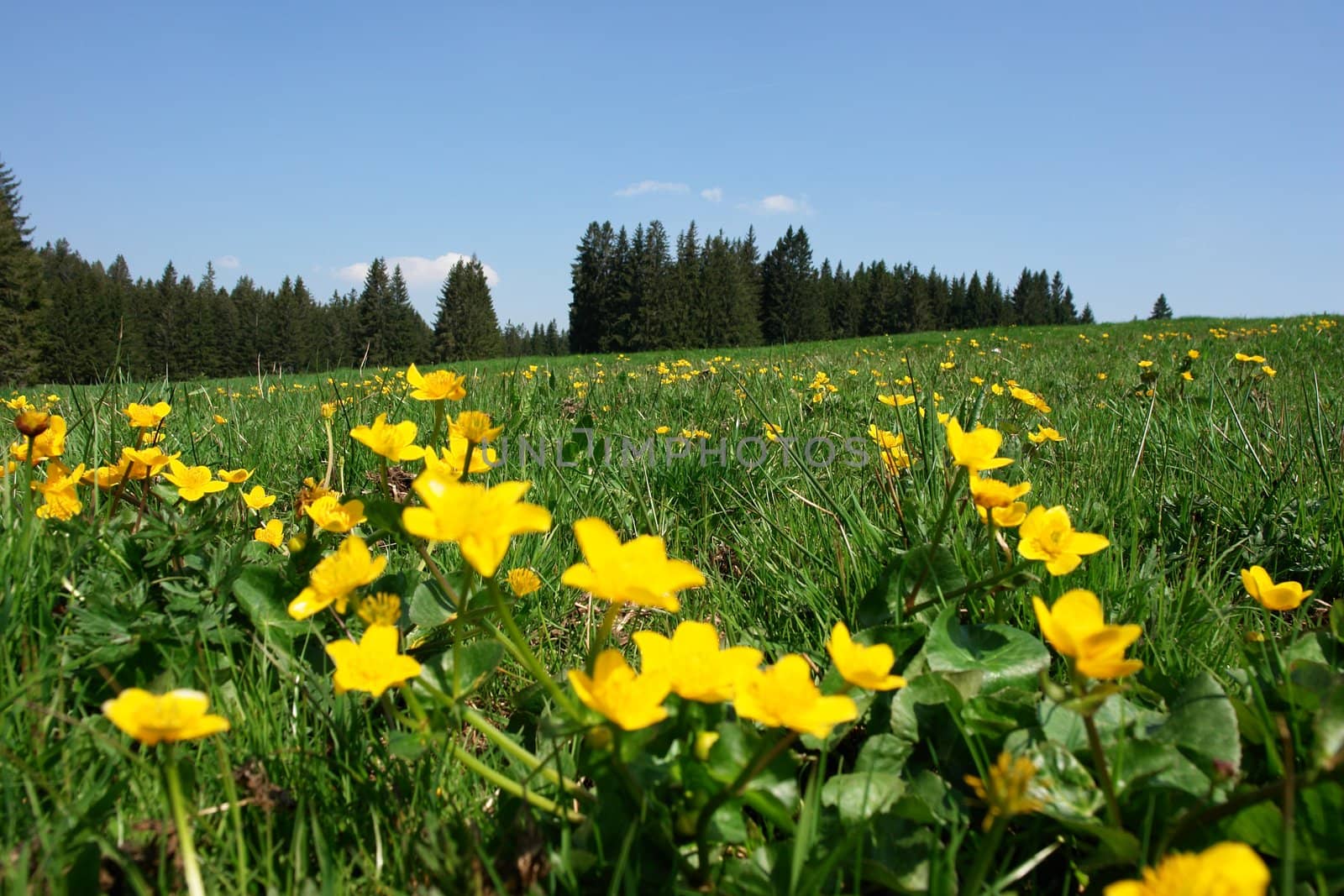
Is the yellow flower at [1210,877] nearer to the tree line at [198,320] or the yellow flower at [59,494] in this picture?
the yellow flower at [59,494]

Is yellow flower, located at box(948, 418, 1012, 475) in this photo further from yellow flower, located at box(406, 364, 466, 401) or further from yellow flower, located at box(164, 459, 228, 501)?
yellow flower, located at box(164, 459, 228, 501)

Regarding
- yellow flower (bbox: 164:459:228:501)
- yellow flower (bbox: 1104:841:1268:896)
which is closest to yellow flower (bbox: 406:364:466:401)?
yellow flower (bbox: 164:459:228:501)

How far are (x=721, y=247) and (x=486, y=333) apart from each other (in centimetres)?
2440

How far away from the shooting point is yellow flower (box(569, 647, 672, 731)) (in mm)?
700

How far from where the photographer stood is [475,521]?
2.54ft

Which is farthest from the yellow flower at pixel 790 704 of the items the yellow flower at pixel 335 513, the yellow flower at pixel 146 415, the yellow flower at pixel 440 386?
the yellow flower at pixel 146 415

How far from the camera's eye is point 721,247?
232 feet

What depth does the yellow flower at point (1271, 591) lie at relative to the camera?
125 centimetres

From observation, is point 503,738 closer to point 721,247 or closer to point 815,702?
point 815,702

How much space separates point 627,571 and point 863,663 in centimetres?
28

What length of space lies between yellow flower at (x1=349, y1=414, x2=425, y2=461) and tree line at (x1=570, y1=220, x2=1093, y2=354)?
2322 inches

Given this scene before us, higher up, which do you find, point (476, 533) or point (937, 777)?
point (476, 533)

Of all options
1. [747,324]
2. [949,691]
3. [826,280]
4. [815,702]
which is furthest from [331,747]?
[826,280]

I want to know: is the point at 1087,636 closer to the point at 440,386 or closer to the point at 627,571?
the point at 627,571
